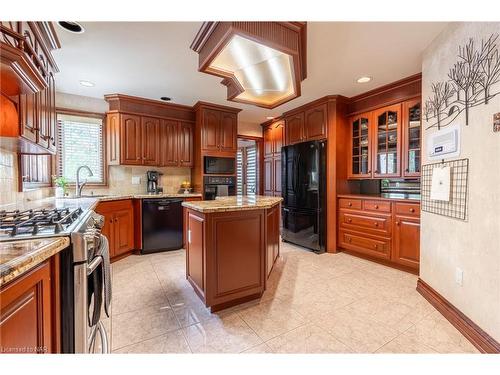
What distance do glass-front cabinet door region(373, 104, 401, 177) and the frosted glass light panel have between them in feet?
5.76

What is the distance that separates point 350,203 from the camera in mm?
3348

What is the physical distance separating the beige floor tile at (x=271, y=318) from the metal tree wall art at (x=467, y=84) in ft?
6.51

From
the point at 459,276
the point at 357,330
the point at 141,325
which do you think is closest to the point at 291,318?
the point at 357,330

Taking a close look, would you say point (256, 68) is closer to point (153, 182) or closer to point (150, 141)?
point (150, 141)

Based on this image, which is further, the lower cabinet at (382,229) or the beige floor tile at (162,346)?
the lower cabinet at (382,229)

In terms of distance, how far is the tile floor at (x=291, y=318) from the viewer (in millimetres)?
1497

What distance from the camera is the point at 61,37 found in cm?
201

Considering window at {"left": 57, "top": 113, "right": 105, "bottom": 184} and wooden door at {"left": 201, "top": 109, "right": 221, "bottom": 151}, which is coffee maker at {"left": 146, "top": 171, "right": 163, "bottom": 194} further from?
wooden door at {"left": 201, "top": 109, "right": 221, "bottom": 151}

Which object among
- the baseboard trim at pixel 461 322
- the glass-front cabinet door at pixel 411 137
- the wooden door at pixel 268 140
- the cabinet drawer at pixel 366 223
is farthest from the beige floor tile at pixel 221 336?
the wooden door at pixel 268 140

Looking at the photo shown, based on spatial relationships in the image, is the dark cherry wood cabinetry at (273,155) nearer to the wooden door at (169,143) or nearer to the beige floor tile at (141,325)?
the wooden door at (169,143)

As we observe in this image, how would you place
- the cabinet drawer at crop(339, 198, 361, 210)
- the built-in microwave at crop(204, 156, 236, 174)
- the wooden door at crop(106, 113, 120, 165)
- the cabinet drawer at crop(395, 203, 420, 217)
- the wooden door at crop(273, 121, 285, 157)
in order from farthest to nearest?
the wooden door at crop(273, 121, 285, 157)
the built-in microwave at crop(204, 156, 236, 174)
the wooden door at crop(106, 113, 120, 165)
the cabinet drawer at crop(339, 198, 361, 210)
the cabinet drawer at crop(395, 203, 420, 217)

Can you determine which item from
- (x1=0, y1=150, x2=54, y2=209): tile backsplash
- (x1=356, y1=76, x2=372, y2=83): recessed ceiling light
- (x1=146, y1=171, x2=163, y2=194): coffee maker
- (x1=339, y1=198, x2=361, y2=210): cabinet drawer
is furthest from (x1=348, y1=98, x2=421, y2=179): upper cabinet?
(x1=0, y1=150, x2=54, y2=209): tile backsplash

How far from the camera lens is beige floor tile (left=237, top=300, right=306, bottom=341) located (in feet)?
5.40

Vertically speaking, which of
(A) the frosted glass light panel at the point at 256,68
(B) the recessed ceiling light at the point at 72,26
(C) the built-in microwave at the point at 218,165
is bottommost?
(C) the built-in microwave at the point at 218,165
